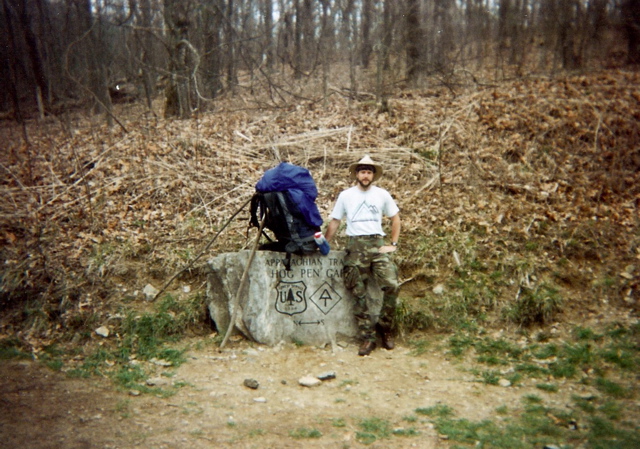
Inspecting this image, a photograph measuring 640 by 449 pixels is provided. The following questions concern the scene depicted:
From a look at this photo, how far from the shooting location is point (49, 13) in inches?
779

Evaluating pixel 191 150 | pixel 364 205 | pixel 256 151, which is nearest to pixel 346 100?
pixel 256 151

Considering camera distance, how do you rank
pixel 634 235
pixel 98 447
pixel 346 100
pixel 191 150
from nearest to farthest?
pixel 98 447
pixel 634 235
pixel 191 150
pixel 346 100

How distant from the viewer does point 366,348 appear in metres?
5.69

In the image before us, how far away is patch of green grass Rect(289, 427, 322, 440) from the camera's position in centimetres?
404

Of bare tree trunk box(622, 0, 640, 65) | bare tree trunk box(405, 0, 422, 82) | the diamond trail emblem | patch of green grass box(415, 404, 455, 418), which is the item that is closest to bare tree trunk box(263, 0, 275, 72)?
bare tree trunk box(405, 0, 422, 82)

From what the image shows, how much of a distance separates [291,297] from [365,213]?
1348mm

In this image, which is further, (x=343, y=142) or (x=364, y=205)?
(x=343, y=142)

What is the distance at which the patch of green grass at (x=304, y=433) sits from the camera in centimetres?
404

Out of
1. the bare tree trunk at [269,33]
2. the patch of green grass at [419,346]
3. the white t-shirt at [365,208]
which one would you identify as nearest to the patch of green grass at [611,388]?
the patch of green grass at [419,346]

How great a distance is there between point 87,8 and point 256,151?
1024cm

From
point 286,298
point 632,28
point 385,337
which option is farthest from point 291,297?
point 632,28

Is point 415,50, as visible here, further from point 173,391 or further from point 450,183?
point 173,391

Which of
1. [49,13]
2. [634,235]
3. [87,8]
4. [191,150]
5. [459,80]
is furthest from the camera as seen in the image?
[49,13]

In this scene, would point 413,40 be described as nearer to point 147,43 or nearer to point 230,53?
point 230,53
